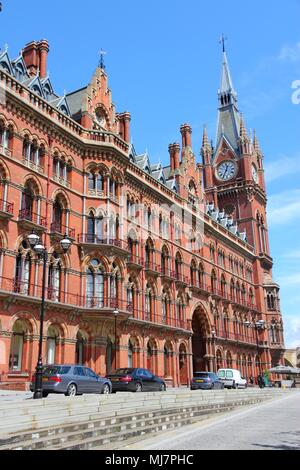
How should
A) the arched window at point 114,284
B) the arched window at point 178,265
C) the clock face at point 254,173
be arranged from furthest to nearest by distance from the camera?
the clock face at point 254,173 → the arched window at point 178,265 → the arched window at point 114,284

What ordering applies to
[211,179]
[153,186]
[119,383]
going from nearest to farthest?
1. [119,383]
2. [153,186]
3. [211,179]

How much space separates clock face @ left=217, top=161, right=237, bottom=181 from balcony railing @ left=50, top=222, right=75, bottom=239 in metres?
46.8

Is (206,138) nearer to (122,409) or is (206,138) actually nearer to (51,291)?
(51,291)

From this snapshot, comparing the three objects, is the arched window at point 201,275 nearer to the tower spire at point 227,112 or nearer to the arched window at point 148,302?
the arched window at point 148,302

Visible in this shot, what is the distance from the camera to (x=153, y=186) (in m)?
44.2

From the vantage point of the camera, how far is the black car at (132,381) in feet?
80.6

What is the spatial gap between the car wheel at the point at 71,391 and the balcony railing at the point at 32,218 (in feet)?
38.3

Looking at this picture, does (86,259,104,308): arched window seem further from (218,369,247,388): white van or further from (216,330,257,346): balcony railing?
(216,330,257,346): balcony railing

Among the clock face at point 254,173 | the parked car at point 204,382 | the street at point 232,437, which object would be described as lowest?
the street at point 232,437

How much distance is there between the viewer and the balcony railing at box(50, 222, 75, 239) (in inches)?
1235

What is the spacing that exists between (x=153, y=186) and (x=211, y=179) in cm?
3406

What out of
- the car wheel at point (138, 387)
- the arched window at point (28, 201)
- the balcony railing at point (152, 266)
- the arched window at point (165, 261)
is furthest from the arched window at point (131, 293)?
the car wheel at point (138, 387)
